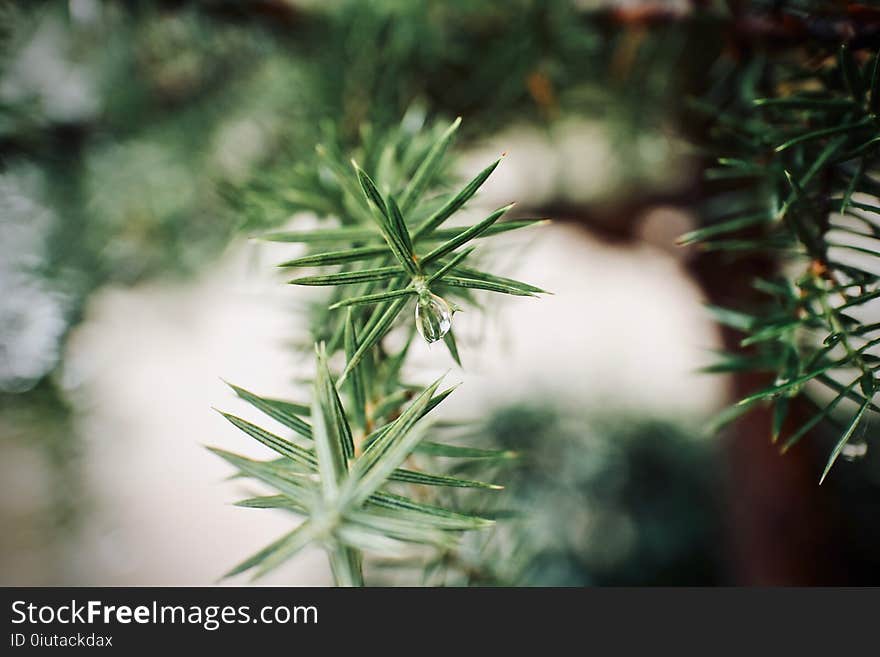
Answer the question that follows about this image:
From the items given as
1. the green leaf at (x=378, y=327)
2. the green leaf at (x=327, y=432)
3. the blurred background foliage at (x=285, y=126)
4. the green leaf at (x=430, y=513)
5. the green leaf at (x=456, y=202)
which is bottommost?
the green leaf at (x=430, y=513)

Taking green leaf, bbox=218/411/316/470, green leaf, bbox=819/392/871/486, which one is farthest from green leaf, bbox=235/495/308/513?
green leaf, bbox=819/392/871/486

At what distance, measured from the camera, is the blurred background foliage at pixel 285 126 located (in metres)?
0.26

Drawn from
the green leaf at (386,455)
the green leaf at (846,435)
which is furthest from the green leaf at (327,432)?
the green leaf at (846,435)

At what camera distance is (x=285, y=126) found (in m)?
0.33

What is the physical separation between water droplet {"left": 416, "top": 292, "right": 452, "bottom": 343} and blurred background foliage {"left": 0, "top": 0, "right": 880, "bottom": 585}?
90 mm

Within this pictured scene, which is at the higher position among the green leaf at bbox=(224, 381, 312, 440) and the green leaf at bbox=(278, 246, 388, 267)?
the green leaf at bbox=(278, 246, 388, 267)

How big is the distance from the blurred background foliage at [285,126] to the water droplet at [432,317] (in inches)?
3.5

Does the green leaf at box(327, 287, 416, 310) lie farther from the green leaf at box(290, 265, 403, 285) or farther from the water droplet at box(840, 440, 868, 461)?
the water droplet at box(840, 440, 868, 461)

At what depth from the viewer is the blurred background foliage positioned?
0.84ft

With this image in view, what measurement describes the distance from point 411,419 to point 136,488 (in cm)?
67

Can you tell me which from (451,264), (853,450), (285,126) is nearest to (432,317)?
(451,264)

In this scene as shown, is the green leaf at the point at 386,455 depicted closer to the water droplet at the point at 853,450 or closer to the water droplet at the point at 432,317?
the water droplet at the point at 432,317

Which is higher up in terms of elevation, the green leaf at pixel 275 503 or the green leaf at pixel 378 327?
the green leaf at pixel 378 327
